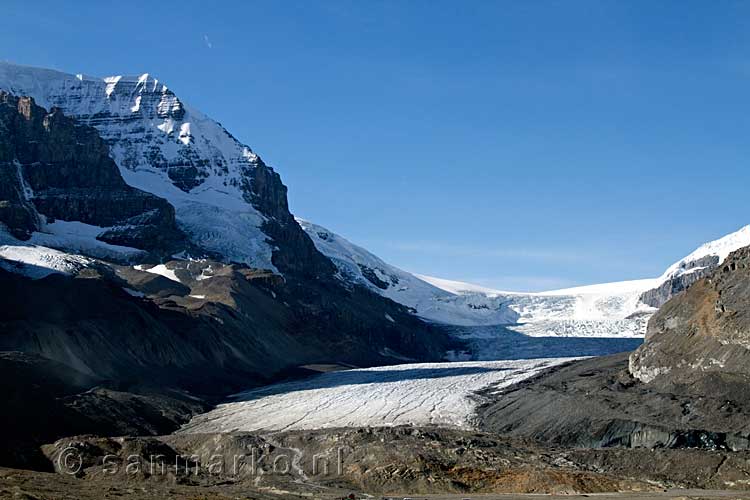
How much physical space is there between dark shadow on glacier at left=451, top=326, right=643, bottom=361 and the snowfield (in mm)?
71590

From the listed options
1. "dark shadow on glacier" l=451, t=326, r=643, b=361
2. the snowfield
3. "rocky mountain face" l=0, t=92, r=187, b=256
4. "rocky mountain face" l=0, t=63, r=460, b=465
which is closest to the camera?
the snowfield

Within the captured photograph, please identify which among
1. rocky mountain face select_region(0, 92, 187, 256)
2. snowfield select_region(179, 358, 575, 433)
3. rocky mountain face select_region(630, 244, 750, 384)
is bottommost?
snowfield select_region(179, 358, 575, 433)

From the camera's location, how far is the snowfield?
69.2 metres

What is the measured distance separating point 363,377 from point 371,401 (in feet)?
72.3

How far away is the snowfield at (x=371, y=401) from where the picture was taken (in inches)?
2724

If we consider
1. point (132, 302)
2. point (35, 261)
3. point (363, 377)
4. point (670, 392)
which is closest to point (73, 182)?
point (35, 261)

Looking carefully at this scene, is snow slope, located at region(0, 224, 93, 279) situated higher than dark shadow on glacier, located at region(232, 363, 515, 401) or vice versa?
snow slope, located at region(0, 224, 93, 279)

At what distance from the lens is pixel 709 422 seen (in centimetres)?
5497

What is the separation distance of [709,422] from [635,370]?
15.3 m

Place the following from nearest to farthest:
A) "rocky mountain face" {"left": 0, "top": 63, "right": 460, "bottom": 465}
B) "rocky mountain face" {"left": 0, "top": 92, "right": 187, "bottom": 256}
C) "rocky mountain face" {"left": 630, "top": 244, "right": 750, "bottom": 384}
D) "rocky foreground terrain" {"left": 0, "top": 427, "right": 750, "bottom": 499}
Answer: "rocky foreground terrain" {"left": 0, "top": 427, "right": 750, "bottom": 499} < "rocky mountain face" {"left": 630, "top": 244, "right": 750, "bottom": 384} < "rocky mountain face" {"left": 0, "top": 63, "right": 460, "bottom": 465} < "rocky mountain face" {"left": 0, "top": 92, "right": 187, "bottom": 256}

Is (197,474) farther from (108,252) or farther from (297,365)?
(108,252)

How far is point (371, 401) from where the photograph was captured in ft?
254

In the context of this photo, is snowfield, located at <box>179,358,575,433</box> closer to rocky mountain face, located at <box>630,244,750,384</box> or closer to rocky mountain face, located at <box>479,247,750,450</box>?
rocky mountain face, located at <box>479,247,750,450</box>

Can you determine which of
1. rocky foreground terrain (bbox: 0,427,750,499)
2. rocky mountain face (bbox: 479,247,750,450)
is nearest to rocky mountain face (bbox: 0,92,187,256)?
rocky mountain face (bbox: 479,247,750,450)
